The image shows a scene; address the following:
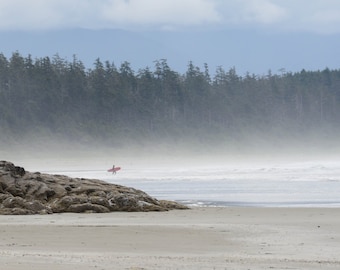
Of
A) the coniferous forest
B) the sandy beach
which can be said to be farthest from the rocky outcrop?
the coniferous forest

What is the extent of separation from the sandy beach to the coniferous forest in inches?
2577

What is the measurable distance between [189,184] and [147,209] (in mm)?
15475

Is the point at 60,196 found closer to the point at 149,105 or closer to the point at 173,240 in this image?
the point at 173,240

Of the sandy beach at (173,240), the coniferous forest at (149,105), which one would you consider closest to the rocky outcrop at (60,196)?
the sandy beach at (173,240)

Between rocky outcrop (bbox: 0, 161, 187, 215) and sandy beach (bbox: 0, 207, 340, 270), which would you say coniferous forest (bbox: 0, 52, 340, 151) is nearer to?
rocky outcrop (bbox: 0, 161, 187, 215)

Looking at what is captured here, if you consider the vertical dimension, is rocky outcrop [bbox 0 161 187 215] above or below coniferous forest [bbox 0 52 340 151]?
below

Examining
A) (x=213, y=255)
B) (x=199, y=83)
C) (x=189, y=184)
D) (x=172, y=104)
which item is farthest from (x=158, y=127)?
(x=213, y=255)

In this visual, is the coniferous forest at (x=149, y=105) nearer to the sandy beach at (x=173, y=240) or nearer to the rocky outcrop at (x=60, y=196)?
the rocky outcrop at (x=60, y=196)

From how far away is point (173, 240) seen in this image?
1402 centimetres

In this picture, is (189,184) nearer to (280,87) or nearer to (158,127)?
(158,127)

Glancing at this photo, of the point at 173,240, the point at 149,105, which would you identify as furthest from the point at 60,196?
the point at 149,105

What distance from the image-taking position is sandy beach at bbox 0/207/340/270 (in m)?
11.1

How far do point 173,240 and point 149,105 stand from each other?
90389mm

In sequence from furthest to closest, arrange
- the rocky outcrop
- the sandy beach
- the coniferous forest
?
the coniferous forest, the rocky outcrop, the sandy beach
